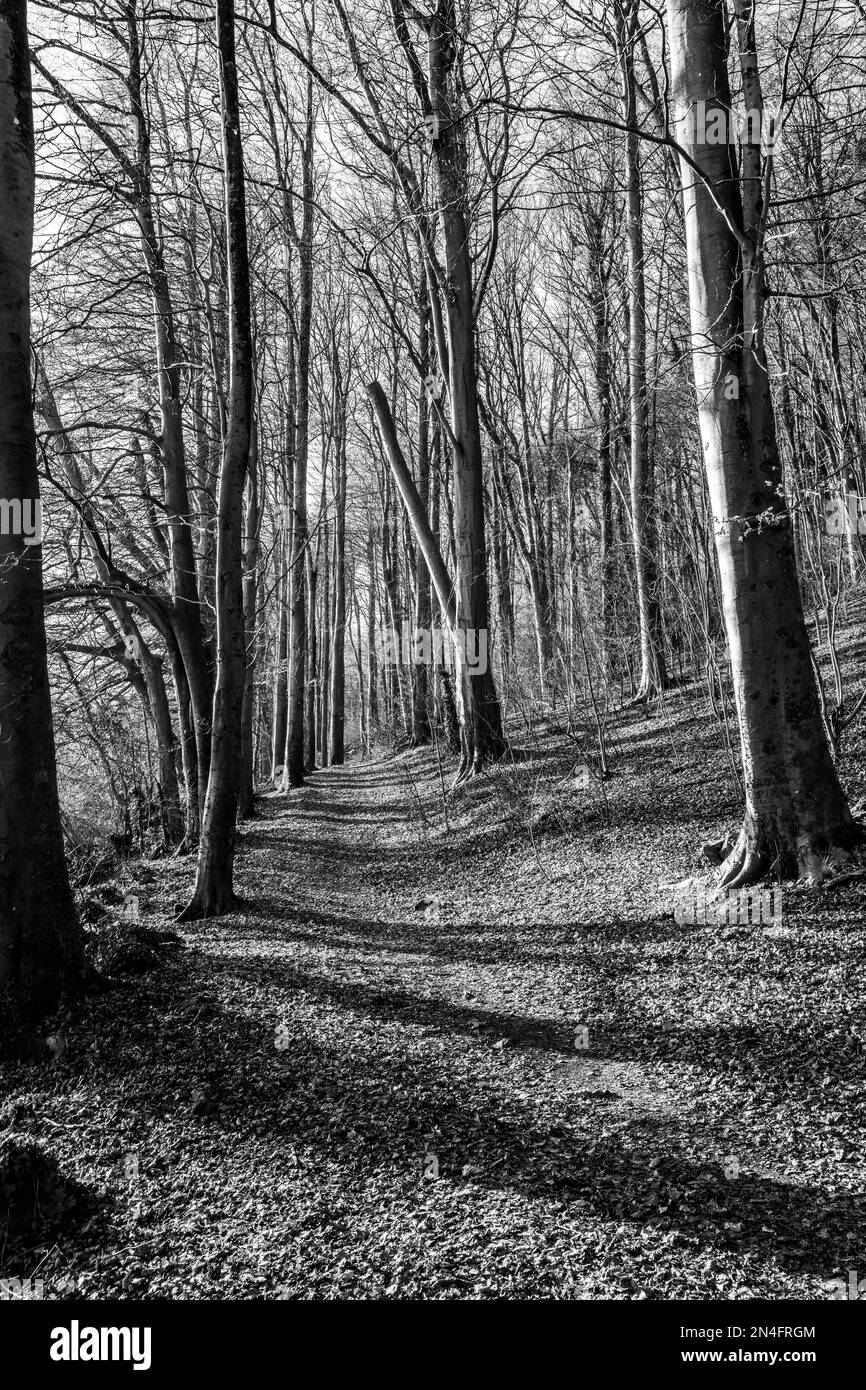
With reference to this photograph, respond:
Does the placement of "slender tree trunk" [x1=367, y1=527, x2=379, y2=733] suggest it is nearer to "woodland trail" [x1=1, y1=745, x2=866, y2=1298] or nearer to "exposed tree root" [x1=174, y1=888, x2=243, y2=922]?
"exposed tree root" [x1=174, y1=888, x2=243, y2=922]

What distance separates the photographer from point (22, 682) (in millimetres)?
4367

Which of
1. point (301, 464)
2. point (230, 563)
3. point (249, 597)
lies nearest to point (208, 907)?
point (230, 563)

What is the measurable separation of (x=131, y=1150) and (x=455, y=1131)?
1285 millimetres

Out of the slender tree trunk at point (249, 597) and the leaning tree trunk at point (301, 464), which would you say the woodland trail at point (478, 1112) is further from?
the leaning tree trunk at point (301, 464)

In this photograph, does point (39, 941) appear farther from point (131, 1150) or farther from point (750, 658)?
point (750, 658)

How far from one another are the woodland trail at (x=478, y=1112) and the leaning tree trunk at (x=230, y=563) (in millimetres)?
869

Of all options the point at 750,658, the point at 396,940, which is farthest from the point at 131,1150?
the point at 750,658

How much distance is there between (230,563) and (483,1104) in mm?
4701

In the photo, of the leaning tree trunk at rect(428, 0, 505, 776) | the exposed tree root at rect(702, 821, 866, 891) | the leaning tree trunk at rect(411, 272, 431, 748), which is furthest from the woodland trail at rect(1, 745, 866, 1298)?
the leaning tree trunk at rect(411, 272, 431, 748)

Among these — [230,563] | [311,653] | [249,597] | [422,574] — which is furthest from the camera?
[311,653]

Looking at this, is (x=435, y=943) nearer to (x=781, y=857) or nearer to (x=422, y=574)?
(x=781, y=857)

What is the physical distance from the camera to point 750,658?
4617 millimetres

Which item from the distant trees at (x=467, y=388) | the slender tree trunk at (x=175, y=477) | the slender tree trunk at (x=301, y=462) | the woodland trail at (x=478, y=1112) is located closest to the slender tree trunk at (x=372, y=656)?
the distant trees at (x=467, y=388)
